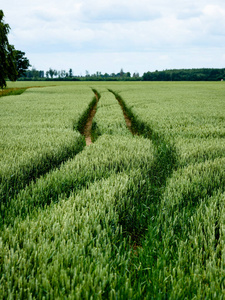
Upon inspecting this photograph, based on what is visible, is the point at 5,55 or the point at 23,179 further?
the point at 5,55

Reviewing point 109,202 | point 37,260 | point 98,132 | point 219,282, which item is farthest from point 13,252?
point 98,132

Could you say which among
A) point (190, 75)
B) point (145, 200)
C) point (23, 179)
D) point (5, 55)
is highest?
point (190, 75)

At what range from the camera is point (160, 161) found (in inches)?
244

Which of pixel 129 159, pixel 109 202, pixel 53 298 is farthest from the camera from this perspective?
pixel 129 159

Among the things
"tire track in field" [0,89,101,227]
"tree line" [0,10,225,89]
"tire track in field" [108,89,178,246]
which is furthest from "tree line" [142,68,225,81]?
"tire track in field" [0,89,101,227]

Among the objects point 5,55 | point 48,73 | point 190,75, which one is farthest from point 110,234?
point 48,73

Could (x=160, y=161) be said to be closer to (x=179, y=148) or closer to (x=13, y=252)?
(x=179, y=148)

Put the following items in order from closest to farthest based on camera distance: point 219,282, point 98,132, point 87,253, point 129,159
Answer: point 219,282, point 87,253, point 129,159, point 98,132

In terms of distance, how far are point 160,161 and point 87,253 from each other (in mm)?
4385

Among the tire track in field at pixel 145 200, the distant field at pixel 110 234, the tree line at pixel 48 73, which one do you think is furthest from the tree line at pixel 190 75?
the distant field at pixel 110 234

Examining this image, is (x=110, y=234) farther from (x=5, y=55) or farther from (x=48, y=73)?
(x=48, y=73)

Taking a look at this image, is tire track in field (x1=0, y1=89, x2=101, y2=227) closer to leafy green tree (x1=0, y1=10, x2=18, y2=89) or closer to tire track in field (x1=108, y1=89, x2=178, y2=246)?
tire track in field (x1=108, y1=89, x2=178, y2=246)

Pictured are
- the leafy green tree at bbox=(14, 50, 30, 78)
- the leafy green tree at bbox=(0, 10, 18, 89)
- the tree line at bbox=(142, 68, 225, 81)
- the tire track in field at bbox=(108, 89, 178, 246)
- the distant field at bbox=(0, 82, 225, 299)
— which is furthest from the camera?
the tree line at bbox=(142, 68, 225, 81)

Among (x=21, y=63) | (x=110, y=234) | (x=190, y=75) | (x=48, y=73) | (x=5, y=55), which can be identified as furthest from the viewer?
(x=48, y=73)
